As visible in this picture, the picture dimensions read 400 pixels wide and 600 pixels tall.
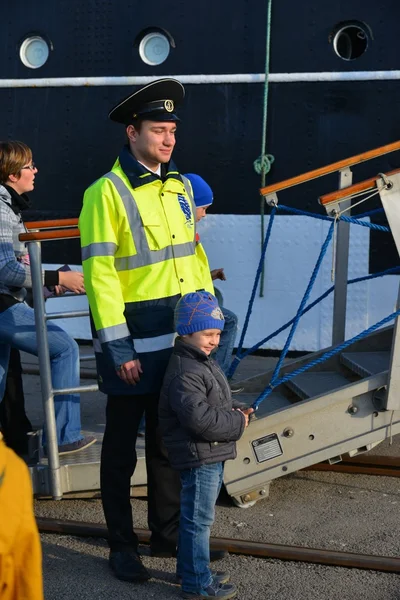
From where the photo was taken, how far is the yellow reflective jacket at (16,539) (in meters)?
1.94

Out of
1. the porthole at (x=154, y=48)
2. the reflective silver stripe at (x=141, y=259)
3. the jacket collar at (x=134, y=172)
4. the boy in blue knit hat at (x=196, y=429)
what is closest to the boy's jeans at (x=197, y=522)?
the boy in blue knit hat at (x=196, y=429)

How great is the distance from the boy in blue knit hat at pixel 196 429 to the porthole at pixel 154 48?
16.4ft

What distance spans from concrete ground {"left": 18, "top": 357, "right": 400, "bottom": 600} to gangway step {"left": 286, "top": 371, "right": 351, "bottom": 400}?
0.47 m

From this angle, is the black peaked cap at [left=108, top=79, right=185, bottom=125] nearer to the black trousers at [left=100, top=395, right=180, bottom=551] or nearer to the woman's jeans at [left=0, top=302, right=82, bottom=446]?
the black trousers at [left=100, top=395, right=180, bottom=551]

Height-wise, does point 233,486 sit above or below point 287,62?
below

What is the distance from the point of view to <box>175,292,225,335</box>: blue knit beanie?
11.6 feet

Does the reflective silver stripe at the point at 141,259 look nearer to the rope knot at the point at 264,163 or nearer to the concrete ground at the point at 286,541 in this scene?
the concrete ground at the point at 286,541

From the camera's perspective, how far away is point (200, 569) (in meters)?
3.61

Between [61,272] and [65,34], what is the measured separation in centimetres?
456

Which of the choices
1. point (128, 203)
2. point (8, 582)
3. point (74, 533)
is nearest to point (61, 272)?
point (128, 203)

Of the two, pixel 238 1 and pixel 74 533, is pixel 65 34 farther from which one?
pixel 74 533

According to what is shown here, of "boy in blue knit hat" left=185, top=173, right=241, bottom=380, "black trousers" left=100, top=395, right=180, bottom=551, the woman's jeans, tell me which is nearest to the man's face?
"boy in blue knit hat" left=185, top=173, right=241, bottom=380

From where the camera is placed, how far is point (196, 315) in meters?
3.55

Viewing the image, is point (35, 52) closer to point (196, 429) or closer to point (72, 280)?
point (72, 280)
